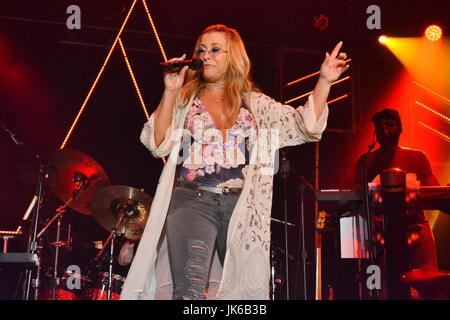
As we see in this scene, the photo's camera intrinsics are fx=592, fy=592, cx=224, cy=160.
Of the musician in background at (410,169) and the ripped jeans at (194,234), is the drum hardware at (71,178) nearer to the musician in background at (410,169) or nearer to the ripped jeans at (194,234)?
the musician in background at (410,169)

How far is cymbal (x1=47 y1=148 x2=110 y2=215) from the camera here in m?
6.03

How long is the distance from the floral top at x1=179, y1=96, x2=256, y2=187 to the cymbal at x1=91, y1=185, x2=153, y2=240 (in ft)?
9.65

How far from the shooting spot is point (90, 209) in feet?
20.9

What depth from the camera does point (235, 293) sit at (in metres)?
3.05

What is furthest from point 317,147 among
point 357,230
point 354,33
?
point 357,230

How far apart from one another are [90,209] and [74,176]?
0.46 meters

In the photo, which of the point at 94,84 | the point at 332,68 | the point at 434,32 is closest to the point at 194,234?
the point at 332,68

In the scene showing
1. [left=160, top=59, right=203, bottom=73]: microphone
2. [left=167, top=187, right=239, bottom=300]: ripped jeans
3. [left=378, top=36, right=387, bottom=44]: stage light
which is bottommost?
[left=167, top=187, right=239, bottom=300]: ripped jeans

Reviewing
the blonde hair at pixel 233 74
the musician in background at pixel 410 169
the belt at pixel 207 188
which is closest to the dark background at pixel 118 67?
the musician in background at pixel 410 169

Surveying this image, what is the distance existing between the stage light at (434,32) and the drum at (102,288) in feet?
18.5

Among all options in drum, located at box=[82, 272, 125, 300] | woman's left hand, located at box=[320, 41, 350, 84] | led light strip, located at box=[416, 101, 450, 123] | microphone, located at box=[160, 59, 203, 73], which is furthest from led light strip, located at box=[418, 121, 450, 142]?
microphone, located at box=[160, 59, 203, 73]

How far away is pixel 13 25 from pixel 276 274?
4.57 m

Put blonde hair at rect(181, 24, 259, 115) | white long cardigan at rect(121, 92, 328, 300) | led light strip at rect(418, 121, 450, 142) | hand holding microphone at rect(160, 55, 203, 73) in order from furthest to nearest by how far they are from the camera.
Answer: led light strip at rect(418, 121, 450, 142)
blonde hair at rect(181, 24, 259, 115)
hand holding microphone at rect(160, 55, 203, 73)
white long cardigan at rect(121, 92, 328, 300)

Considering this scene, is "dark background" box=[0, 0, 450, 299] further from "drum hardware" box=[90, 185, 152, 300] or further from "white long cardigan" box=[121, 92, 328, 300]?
"white long cardigan" box=[121, 92, 328, 300]
